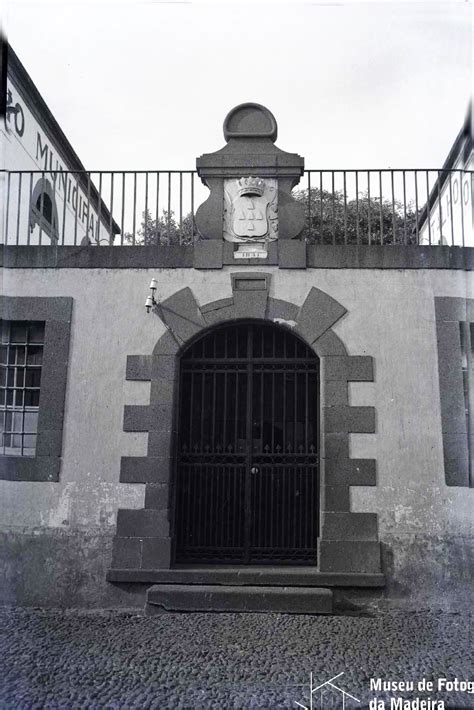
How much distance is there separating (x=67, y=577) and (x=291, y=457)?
2.59m

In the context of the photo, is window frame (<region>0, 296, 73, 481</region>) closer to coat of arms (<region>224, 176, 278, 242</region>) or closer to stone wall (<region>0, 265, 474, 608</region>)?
stone wall (<region>0, 265, 474, 608</region>)

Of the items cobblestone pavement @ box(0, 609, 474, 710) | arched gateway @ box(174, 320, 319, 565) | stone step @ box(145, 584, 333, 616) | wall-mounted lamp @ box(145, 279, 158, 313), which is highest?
wall-mounted lamp @ box(145, 279, 158, 313)

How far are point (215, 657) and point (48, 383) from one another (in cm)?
332

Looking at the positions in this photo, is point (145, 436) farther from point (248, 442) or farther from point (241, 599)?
point (241, 599)

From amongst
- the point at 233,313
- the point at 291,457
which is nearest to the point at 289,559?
the point at 291,457

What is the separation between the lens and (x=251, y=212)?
724 centimetres

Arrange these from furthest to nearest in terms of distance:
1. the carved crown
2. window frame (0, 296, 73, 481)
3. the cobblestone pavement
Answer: the carved crown
window frame (0, 296, 73, 481)
the cobblestone pavement

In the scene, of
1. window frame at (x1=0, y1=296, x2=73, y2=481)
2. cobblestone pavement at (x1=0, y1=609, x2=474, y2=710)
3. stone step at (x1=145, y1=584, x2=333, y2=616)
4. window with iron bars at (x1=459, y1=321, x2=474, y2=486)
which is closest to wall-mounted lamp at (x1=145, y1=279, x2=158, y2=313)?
window frame at (x1=0, y1=296, x2=73, y2=481)

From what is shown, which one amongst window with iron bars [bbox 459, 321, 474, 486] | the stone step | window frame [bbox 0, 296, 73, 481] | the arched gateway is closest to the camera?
the stone step

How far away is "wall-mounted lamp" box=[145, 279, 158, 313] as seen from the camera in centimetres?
707

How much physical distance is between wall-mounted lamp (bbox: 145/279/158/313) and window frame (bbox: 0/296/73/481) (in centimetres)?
87

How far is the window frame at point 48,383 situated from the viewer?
6918 mm

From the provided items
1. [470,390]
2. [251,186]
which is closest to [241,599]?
[470,390]

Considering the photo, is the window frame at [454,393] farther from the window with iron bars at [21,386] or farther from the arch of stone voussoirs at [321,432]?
the window with iron bars at [21,386]
